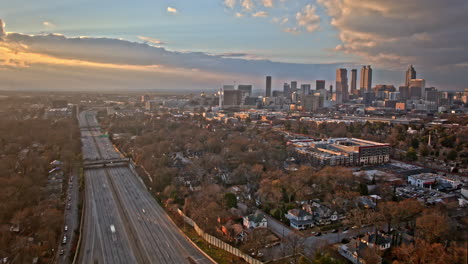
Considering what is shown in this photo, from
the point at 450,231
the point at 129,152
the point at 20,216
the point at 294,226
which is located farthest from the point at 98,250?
the point at 129,152

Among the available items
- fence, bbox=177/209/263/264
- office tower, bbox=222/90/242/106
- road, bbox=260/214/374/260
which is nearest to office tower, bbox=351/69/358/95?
office tower, bbox=222/90/242/106

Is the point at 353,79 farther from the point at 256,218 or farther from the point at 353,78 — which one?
the point at 256,218

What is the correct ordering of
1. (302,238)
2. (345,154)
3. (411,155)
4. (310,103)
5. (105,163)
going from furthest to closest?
(310,103)
(411,155)
(345,154)
(105,163)
(302,238)

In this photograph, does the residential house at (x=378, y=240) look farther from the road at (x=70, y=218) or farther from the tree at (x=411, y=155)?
the tree at (x=411, y=155)

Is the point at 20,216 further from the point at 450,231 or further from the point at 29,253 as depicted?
the point at 450,231

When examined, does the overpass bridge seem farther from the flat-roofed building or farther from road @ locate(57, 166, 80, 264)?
the flat-roofed building

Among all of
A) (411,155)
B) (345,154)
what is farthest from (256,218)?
(411,155)
